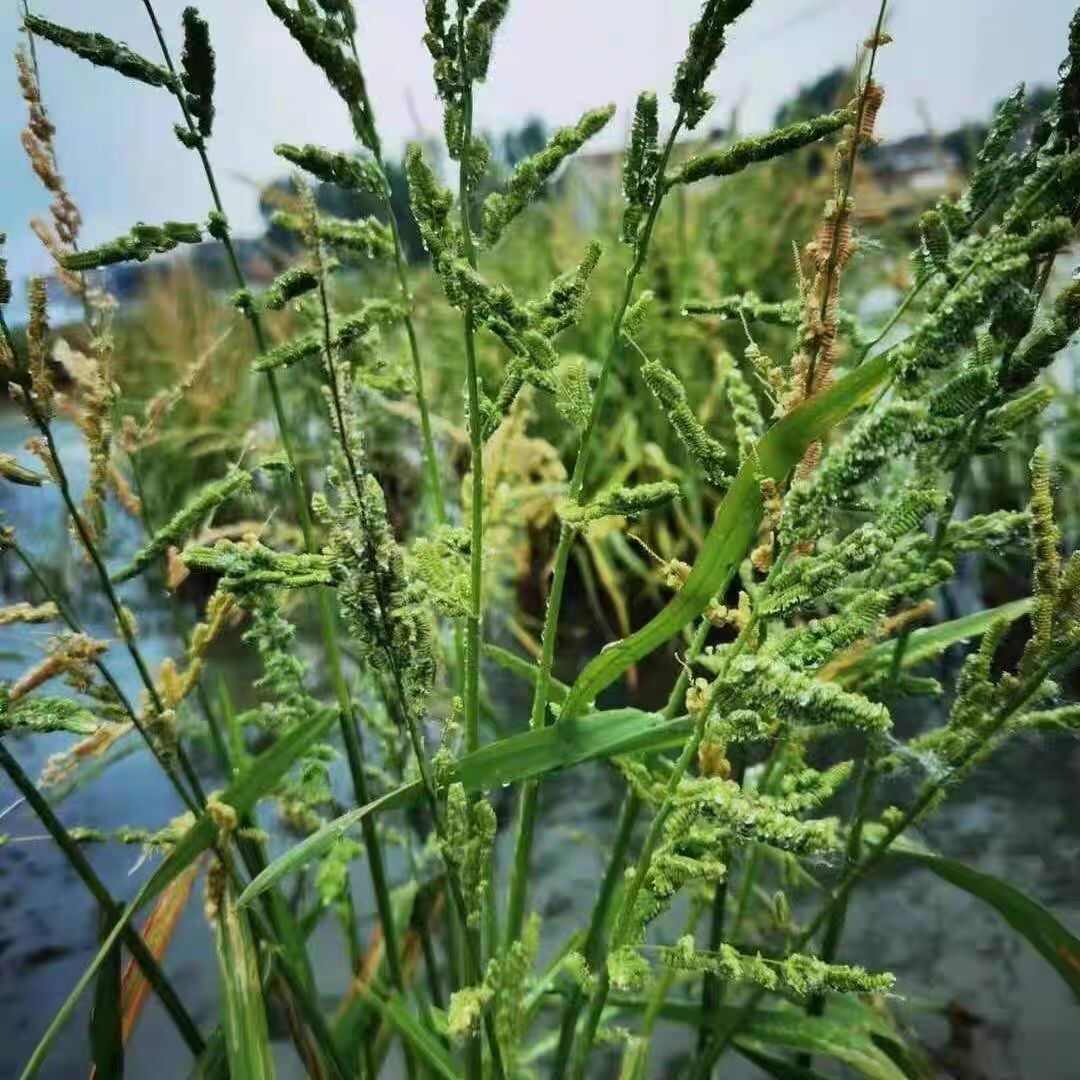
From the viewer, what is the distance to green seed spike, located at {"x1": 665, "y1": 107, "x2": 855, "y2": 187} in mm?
370

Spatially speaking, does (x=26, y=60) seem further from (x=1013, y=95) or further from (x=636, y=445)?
(x=636, y=445)

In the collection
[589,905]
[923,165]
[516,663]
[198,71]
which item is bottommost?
[589,905]

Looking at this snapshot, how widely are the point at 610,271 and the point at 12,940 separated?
1.78 metres

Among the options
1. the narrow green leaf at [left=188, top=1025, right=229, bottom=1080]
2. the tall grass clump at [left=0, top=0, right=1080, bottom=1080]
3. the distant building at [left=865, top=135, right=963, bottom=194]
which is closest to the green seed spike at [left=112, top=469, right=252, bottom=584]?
the tall grass clump at [left=0, top=0, right=1080, bottom=1080]

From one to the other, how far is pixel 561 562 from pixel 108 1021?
1.22 feet

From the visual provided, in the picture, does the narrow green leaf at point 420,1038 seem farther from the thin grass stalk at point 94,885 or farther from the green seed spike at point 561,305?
the green seed spike at point 561,305

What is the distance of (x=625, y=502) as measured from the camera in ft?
1.25

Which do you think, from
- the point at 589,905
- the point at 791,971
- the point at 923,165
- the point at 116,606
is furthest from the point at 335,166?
the point at 923,165

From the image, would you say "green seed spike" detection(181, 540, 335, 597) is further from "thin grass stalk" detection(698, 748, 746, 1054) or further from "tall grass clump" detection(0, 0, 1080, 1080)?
"thin grass stalk" detection(698, 748, 746, 1054)

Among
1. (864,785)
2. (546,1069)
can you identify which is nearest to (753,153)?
(864,785)

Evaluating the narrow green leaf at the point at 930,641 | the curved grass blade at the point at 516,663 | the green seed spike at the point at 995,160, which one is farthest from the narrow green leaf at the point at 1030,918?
the green seed spike at the point at 995,160

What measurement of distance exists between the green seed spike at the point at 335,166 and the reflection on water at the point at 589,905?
472 millimetres

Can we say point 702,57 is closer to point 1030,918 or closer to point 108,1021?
point 1030,918

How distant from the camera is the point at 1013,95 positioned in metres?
0.40
